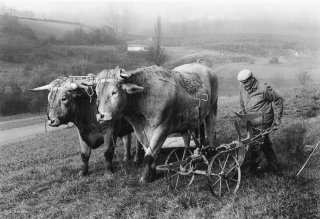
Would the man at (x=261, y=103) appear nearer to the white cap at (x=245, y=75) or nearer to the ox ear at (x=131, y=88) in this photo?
the white cap at (x=245, y=75)

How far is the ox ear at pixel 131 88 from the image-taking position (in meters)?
7.20

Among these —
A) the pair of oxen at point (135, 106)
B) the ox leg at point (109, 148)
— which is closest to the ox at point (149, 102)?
the pair of oxen at point (135, 106)

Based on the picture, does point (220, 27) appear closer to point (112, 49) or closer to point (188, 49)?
point (188, 49)

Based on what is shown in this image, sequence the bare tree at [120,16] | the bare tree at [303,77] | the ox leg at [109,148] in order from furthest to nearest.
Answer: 1. the bare tree at [303,77]
2. the bare tree at [120,16]
3. the ox leg at [109,148]

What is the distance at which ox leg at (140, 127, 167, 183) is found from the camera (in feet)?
24.6

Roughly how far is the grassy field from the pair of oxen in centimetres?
63

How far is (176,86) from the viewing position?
784 cm

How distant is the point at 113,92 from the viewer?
714 centimetres

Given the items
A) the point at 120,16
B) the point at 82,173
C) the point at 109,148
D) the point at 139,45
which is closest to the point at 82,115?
the point at 109,148

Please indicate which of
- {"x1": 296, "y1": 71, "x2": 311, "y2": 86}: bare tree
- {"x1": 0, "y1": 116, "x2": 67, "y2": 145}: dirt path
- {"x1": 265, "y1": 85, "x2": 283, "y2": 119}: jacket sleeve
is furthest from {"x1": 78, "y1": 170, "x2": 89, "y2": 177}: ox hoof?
{"x1": 296, "y1": 71, "x2": 311, "y2": 86}: bare tree

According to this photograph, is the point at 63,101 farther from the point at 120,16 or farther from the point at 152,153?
the point at 120,16

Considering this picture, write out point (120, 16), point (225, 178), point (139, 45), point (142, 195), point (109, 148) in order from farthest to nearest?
point (139, 45) → point (120, 16) → point (109, 148) → point (142, 195) → point (225, 178)

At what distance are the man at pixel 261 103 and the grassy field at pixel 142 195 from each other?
0.43 m

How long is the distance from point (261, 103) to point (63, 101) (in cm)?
421
